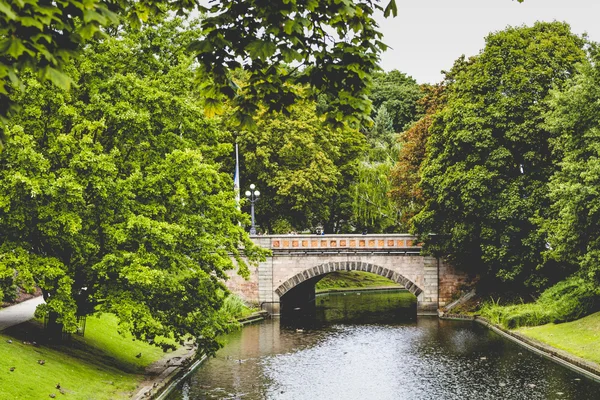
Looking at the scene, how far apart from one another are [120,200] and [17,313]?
7.86 m

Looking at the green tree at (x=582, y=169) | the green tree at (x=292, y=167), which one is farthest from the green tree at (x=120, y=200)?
the green tree at (x=292, y=167)

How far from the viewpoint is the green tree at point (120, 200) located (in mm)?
19453

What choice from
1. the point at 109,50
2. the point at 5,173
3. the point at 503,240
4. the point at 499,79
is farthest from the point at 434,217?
the point at 5,173

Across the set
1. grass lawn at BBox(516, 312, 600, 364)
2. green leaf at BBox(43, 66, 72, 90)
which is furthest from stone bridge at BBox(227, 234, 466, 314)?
green leaf at BBox(43, 66, 72, 90)

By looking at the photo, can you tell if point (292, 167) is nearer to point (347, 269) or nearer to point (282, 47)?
point (347, 269)

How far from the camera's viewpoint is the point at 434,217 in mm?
40000

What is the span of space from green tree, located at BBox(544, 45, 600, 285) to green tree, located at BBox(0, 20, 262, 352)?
1169cm

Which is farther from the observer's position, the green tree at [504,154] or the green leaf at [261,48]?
the green tree at [504,154]

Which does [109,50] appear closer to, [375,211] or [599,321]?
[599,321]

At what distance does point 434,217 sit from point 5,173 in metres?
25.4

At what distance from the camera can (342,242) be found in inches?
1716

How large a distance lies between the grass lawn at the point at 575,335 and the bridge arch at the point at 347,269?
1100 cm

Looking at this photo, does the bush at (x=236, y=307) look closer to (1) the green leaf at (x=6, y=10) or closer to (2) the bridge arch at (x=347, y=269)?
(2) the bridge arch at (x=347, y=269)

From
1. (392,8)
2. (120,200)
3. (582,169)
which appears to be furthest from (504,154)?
(392,8)
